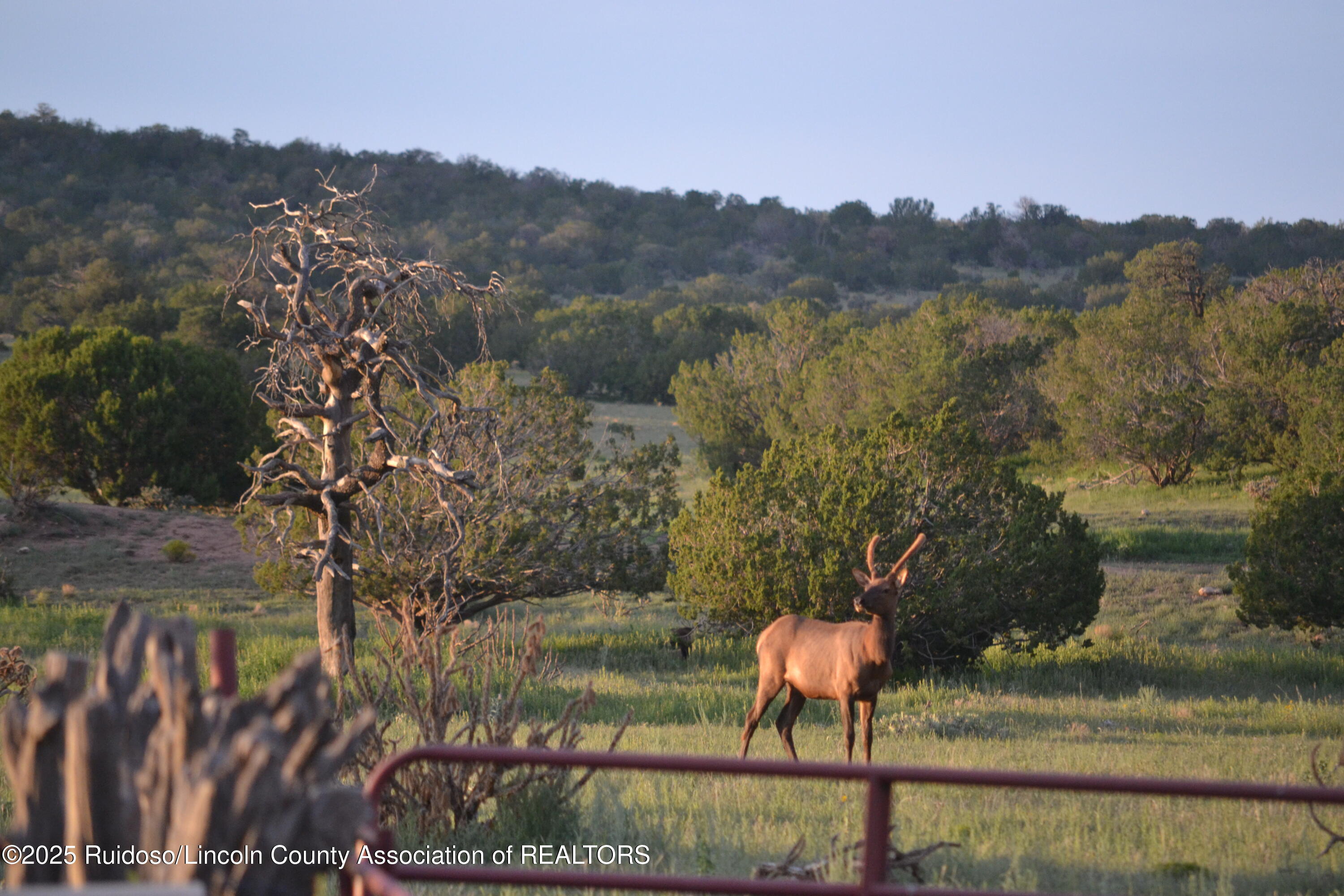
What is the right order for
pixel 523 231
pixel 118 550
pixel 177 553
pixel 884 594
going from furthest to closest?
pixel 523 231 → pixel 118 550 → pixel 177 553 → pixel 884 594

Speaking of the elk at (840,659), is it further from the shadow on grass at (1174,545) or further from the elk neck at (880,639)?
the shadow on grass at (1174,545)

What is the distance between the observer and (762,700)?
776 cm

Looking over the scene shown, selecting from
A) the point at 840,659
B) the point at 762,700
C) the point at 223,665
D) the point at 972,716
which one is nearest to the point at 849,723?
the point at 840,659

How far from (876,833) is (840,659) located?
4.86 meters

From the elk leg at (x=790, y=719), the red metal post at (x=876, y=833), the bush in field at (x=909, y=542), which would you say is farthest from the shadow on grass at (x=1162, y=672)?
the red metal post at (x=876, y=833)

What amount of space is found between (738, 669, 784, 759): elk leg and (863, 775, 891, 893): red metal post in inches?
195

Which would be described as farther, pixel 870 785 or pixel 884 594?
pixel 884 594

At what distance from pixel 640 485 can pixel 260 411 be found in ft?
48.9

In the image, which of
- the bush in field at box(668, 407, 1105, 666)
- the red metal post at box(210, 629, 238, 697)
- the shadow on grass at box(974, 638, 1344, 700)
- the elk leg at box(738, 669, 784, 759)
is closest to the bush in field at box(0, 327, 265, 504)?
the bush in field at box(668, 407, 1105, 666)

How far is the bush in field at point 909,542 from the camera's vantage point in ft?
44.0

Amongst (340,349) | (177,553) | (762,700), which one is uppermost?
(340,349)

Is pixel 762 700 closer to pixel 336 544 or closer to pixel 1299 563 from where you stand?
pixel 336 544

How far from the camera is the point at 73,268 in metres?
50.5

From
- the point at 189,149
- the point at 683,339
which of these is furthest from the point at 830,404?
the point at 189,149
